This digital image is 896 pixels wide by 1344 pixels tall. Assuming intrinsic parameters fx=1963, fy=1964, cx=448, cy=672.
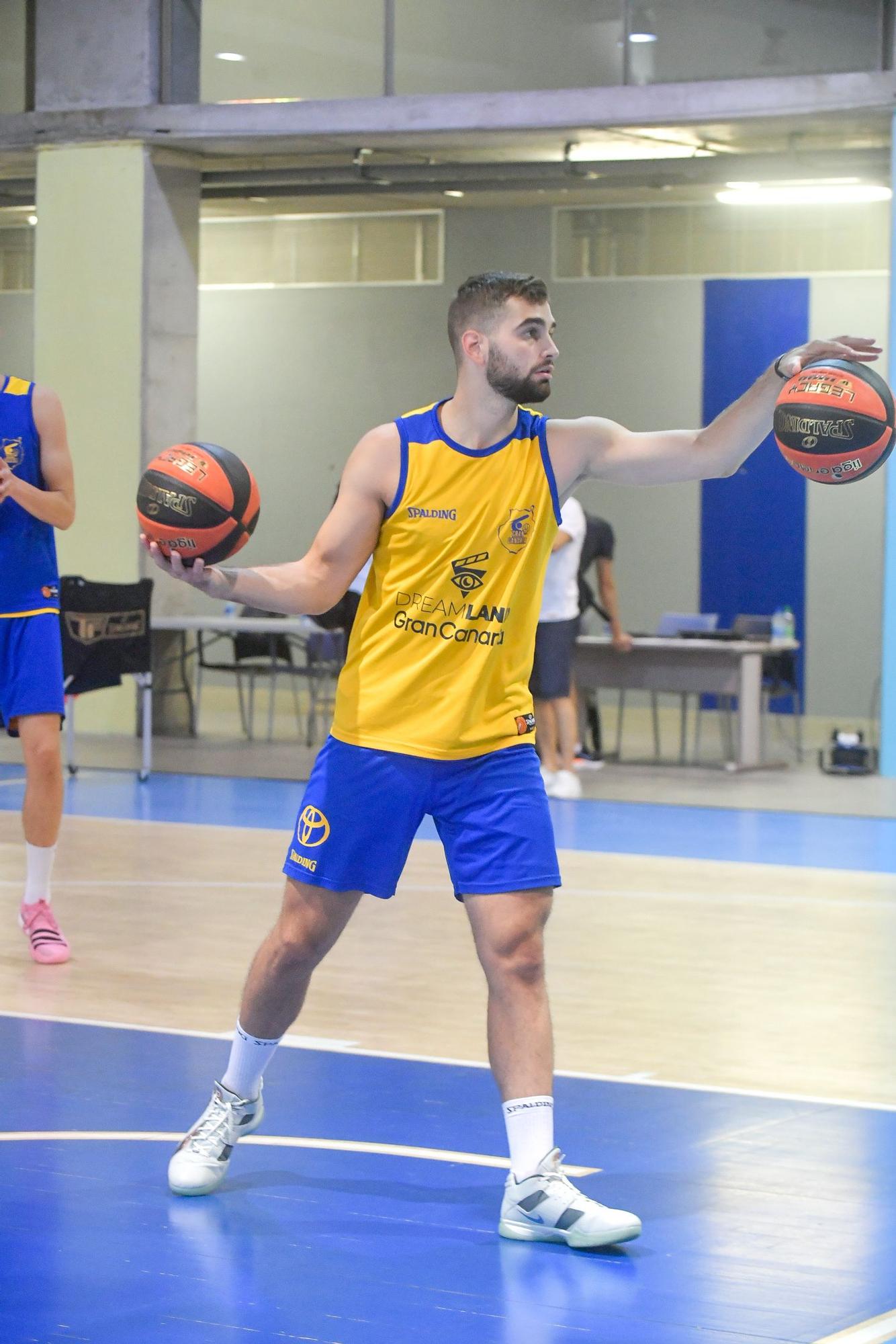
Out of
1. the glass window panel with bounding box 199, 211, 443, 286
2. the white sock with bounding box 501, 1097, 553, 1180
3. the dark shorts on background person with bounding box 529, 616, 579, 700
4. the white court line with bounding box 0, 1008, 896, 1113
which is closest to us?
the white sock with bounding box 501, 1097, 553, 1180

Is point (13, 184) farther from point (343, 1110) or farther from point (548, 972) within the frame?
point (343, 1110)

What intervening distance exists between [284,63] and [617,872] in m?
7.63

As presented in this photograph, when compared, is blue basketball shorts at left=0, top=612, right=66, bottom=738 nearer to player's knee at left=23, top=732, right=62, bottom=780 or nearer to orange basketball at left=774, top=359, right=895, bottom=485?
player's knee at left=23, top=732, right=62, bottom=780

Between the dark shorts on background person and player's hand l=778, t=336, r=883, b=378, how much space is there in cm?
730

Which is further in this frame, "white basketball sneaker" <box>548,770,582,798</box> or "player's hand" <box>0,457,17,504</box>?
"white basketball sneaker" <box>548,770,582,798</box>

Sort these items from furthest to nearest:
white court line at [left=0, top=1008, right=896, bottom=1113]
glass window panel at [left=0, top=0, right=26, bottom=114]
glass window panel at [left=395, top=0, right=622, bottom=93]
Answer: glass window panel at [left=0, top=0, right=26, bottom=114] < glass window panel at [left=395, top=0, right=622, bottom=93] < white court line at [left=0, top=1008, right=896, bottom=1113]

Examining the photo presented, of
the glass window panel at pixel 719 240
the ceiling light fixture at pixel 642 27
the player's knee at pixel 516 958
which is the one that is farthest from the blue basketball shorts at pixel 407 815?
the glass window panel at pixel 719 240

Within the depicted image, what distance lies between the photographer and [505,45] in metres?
13.2

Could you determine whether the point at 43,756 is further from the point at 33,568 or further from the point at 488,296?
the point at 488,296

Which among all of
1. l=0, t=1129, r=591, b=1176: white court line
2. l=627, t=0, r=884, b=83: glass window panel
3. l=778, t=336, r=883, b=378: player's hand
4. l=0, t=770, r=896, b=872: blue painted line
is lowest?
l=0, t=770, r=896, b=872: blue painted line

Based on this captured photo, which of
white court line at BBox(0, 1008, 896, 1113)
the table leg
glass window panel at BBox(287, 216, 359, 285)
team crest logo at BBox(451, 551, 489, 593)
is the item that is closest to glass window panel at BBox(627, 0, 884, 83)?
the table leg

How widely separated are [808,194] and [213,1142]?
13.7 meters

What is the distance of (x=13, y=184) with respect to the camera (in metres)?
16.4

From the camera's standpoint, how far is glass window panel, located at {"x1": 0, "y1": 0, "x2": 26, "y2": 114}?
1423cm
